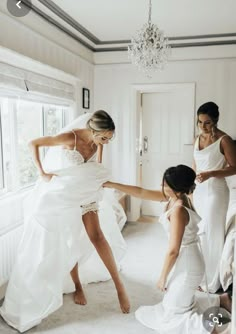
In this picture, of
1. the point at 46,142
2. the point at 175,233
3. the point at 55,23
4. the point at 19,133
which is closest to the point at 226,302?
the point at 175,233

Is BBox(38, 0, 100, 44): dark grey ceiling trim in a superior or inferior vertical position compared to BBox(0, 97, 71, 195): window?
superior

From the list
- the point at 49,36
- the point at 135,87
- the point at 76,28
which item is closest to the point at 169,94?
the point at 135,87

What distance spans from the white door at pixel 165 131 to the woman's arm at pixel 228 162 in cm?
195

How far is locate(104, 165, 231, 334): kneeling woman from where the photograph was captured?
1906mm

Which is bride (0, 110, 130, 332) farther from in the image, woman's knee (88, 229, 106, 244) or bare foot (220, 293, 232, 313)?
bare foot (220, 293, 232, 313)

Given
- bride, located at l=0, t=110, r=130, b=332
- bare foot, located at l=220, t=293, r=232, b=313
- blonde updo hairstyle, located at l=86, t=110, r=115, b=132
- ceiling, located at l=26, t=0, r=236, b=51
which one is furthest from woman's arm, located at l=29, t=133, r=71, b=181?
bare foot, located at l=220, t=293, r=232, b=313

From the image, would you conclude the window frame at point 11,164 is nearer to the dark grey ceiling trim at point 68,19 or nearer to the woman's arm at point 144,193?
the dark grey ceiling trim at point 68,19

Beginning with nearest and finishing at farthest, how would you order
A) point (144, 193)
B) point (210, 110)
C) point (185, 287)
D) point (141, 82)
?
point (185, 287), point (144, 193), point (210, 110), point (141, 82)

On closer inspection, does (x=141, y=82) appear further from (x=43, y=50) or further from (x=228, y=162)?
(x=228, y=162)

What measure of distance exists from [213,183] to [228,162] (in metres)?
0.20

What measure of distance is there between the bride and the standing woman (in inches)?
30.5

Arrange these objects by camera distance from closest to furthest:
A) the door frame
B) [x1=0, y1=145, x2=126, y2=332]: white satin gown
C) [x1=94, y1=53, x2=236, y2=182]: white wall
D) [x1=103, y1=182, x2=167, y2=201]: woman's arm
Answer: [x1=103, y1=182, x2=167, y2=201]: woman's arm → [x1=0, y1=145, x2=126, y2=332]: white satin gown → [x1=94, y1=53, x2=236, y2=182]: white wall → the door frame

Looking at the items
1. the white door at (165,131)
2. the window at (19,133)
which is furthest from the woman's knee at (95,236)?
the white door at (165,131)

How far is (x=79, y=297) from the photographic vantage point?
2527 millimetres
